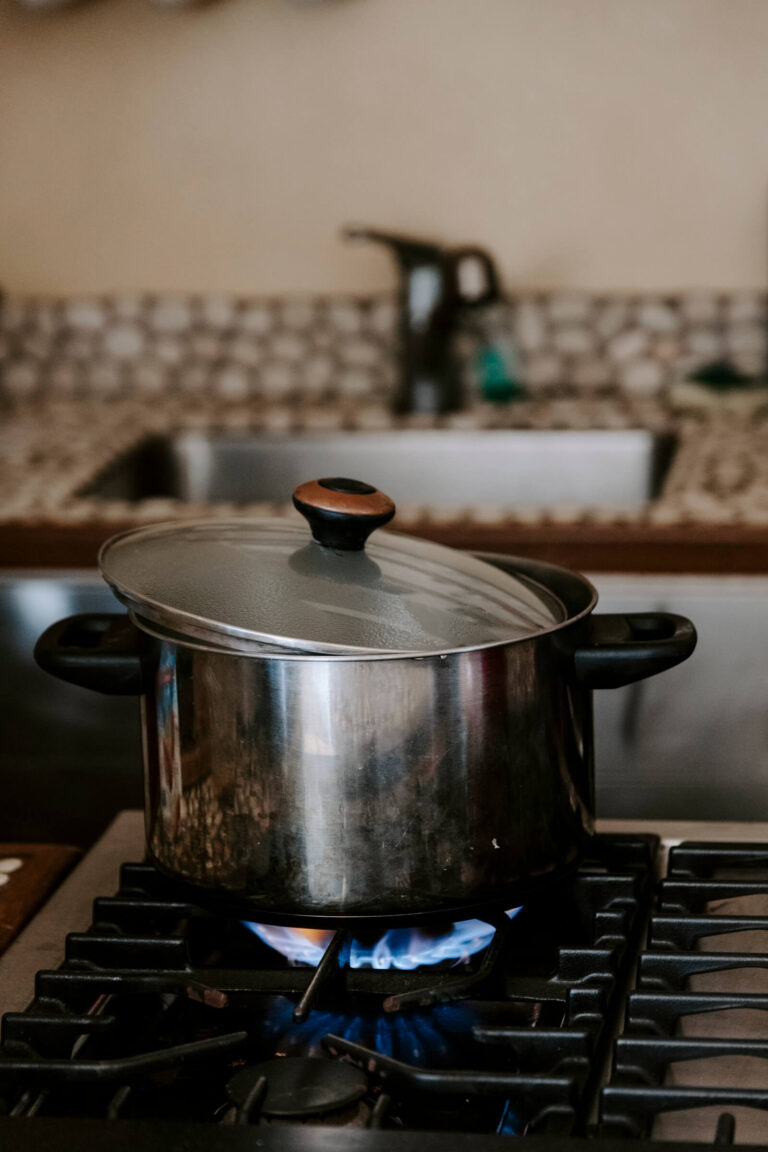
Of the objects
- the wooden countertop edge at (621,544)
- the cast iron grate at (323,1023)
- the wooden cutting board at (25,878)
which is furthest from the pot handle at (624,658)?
the wooden countertop edge at (621,544)

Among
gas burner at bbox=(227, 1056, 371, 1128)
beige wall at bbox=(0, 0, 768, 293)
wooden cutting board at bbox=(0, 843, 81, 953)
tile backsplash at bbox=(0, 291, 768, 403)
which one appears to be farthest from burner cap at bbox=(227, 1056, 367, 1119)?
beige wall at bbox=(0, 0, 768, 293)

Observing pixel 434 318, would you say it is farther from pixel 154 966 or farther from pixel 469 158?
pixel 154 966

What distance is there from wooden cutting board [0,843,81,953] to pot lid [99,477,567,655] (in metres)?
0.20

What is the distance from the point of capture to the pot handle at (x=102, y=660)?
71 centimetres

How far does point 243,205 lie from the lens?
227cm

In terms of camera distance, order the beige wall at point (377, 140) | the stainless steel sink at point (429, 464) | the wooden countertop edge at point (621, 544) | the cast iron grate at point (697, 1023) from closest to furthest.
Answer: the cast iron grate at point (697, 1023)
the wooden countertop edge at point (621, 544)
the stainless steel sink at point (429, 464)
the beige wall at point (377, 140)

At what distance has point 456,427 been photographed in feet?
6.67

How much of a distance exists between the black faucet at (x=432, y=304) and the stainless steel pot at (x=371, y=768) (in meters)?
1.43

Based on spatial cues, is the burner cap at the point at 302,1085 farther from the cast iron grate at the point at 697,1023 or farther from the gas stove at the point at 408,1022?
the cast iron grate at the point at 697,1023

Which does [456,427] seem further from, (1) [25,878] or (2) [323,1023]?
(2) [323,1023]

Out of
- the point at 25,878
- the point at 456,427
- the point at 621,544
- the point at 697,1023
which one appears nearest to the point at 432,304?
the point at 456,427

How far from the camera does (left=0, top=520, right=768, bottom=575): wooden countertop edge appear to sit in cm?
140

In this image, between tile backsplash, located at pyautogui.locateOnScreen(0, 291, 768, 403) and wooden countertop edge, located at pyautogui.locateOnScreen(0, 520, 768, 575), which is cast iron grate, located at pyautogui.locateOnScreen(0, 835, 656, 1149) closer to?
wooden countertop edge, located at pyautogui.locateOnScreen(0, 520, 768, 575)

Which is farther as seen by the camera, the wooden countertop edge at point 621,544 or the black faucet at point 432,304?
the black faucet at point 432,304
